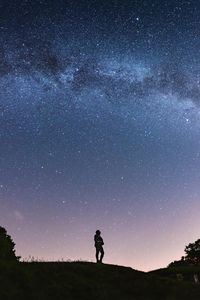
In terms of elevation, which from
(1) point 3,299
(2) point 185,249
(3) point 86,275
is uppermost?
(2) point 185,249

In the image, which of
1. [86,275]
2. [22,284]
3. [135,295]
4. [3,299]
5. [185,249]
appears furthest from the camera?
[185,249]

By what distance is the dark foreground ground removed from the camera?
61.4 feet

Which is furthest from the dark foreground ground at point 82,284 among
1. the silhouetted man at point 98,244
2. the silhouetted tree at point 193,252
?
the silhouetted tree at point 193,252

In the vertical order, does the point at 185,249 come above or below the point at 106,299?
Answer: above

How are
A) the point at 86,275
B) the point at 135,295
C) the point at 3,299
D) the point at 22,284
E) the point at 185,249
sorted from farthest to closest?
1. the point at 185,249
2. the point at 86,275
3. the point at 135,295
4. the point at 22,284
5. the point at 3,299

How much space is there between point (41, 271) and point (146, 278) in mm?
5724

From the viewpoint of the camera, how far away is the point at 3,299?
16.9 m

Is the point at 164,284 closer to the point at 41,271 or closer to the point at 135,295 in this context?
the point at 135,295

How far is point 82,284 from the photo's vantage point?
20688mm

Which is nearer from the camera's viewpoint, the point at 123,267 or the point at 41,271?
the point at 41,271

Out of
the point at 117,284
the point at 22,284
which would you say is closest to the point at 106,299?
the point at 117,284

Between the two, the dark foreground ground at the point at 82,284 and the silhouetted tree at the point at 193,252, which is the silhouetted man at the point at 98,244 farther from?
the silhouetted tree at the point at 193,252

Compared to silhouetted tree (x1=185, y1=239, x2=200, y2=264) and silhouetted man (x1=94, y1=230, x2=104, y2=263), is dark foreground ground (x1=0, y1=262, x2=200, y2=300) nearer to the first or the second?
silhouetted man (x1=94, y1=230, x2=104, y2=263)

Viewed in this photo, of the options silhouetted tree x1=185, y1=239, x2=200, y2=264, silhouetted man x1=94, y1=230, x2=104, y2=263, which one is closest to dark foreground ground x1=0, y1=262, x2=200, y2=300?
silhouetted man x1=94, y1=230, x2=104, y2=263
